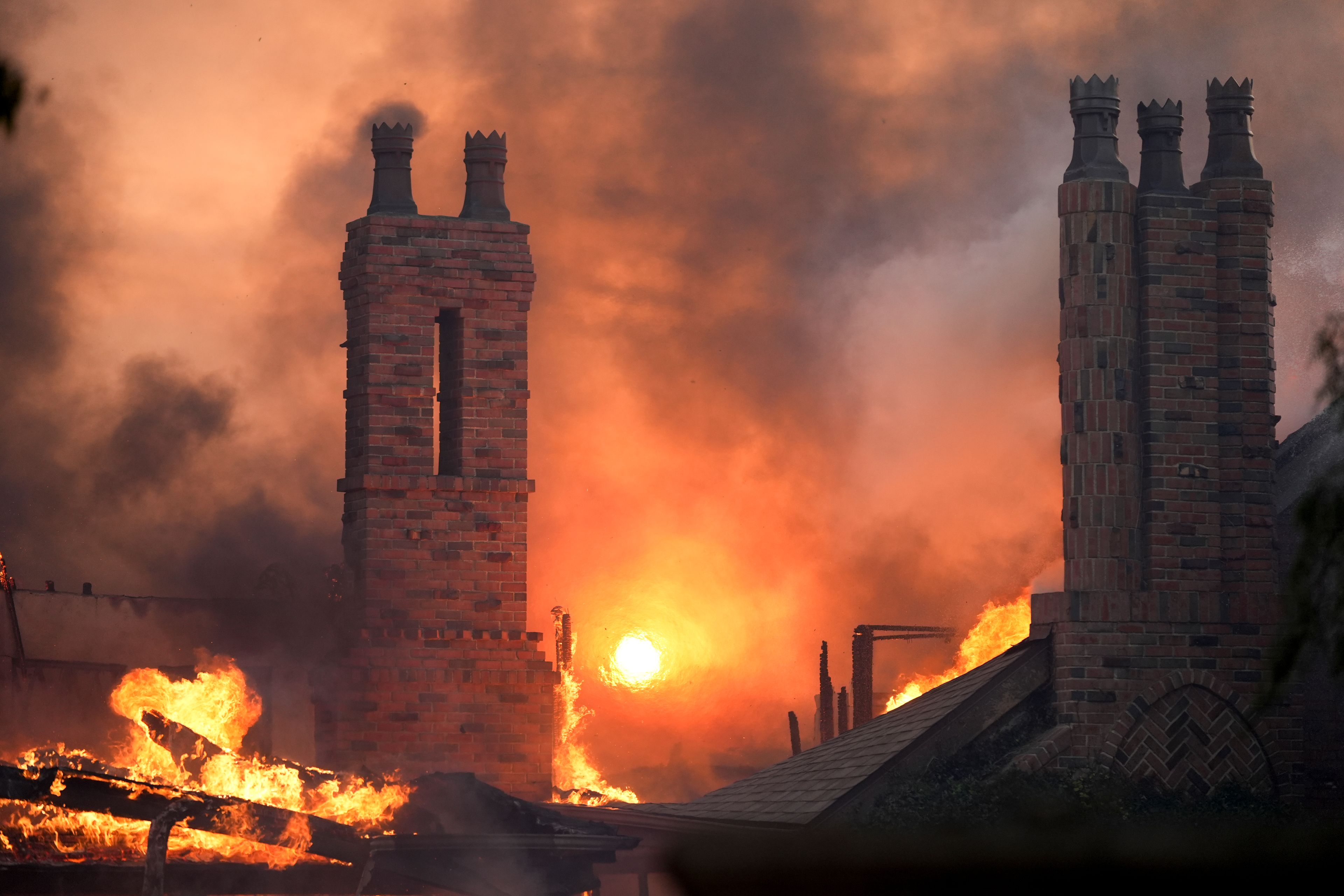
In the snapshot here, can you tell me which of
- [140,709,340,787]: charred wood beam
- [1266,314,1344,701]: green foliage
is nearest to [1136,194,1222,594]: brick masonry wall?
[1266,314,1344,701]: green foliage

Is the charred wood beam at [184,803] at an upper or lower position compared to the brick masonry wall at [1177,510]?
lower

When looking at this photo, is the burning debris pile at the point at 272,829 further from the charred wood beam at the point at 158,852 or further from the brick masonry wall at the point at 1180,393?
the brick masonry wall at the point at 1180,393

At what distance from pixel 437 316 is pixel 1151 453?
744 centimetres

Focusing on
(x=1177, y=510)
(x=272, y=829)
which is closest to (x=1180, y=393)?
(x=1177, y=510)

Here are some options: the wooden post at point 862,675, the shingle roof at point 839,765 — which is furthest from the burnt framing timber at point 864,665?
the shingle roof at point 839,765

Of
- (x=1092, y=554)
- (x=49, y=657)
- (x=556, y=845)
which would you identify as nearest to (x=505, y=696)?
(x=556, y=845)

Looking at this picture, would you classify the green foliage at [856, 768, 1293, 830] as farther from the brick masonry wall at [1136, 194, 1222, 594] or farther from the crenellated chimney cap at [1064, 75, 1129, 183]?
the crenellated chimney cap at [1064, 75, 1129, 183]

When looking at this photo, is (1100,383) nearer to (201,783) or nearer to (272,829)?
(272,829)

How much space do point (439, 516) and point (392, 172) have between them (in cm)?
360

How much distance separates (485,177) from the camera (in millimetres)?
19016

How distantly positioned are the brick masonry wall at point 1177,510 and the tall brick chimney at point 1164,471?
15 mm

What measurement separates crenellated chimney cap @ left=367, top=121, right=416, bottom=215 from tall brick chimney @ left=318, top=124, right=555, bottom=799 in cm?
2

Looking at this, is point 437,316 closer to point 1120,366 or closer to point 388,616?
point 388,616

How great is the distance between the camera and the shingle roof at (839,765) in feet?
48.3
